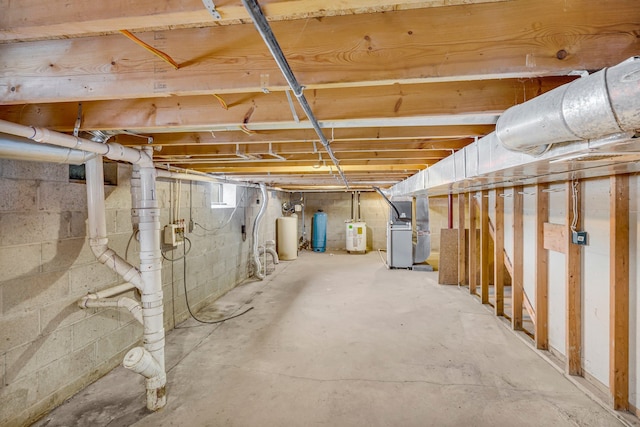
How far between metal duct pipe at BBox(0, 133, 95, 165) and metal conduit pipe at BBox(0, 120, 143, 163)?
0.09 meters

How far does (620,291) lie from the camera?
1884mm

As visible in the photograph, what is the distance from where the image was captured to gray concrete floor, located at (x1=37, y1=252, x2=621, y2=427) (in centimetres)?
188

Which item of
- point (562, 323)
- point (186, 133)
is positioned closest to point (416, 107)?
point (186, 133)

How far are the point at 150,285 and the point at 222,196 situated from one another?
290 cm

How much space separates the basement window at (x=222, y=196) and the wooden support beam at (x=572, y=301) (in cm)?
388

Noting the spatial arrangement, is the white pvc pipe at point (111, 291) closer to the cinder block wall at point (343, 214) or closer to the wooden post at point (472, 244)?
the wooden post at point (472, 244)

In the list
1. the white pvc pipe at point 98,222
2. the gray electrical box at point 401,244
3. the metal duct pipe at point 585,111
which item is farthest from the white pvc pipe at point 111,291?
the gray electrical box at point 401,244

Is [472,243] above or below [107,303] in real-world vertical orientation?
above

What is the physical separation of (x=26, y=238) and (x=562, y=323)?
13.0ft

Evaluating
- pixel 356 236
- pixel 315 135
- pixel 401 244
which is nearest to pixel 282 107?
pixel 315 135

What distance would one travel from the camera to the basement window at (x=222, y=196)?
14.5ft

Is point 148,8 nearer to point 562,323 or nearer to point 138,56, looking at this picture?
point 138,56

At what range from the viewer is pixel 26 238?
1834 millimetres

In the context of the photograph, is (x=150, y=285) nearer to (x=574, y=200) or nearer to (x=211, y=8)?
(x=211, y=8)
